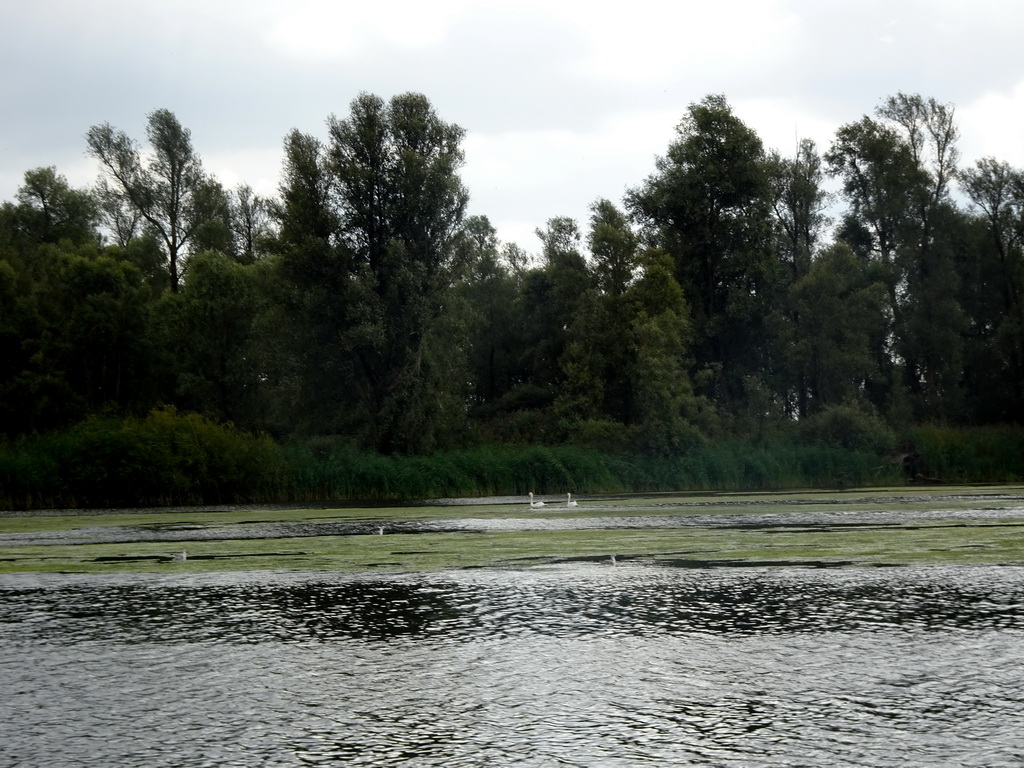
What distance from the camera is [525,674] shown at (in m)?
9.35

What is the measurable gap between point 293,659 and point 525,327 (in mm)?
69164

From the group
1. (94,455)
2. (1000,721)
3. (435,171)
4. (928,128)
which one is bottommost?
(1000,721)

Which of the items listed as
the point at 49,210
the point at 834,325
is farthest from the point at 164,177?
the point at 834,325

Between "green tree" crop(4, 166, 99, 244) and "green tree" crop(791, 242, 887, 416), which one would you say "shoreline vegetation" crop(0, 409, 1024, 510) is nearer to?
"green tree" crop(791, 242, 887, 416)

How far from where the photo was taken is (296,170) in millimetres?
54781

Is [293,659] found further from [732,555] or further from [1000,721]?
[732,555]

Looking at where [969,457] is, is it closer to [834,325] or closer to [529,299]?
[834,325]

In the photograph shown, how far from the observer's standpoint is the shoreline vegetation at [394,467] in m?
38.8

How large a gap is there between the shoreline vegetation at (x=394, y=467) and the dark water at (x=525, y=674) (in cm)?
2475

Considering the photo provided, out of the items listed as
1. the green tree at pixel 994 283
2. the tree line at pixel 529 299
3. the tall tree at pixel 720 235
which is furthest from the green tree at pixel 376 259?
Answer: the green tree at pixel 994 283

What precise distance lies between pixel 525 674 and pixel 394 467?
34.8 m

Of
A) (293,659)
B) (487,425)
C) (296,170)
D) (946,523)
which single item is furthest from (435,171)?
(293,659)

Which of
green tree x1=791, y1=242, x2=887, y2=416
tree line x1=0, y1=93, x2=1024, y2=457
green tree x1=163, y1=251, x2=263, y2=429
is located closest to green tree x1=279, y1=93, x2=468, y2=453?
tree line x1=0, y1=93, x2=1024, y2=457

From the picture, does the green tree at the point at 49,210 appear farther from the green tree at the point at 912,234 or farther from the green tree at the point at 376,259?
the green tree at the point at 912,234
